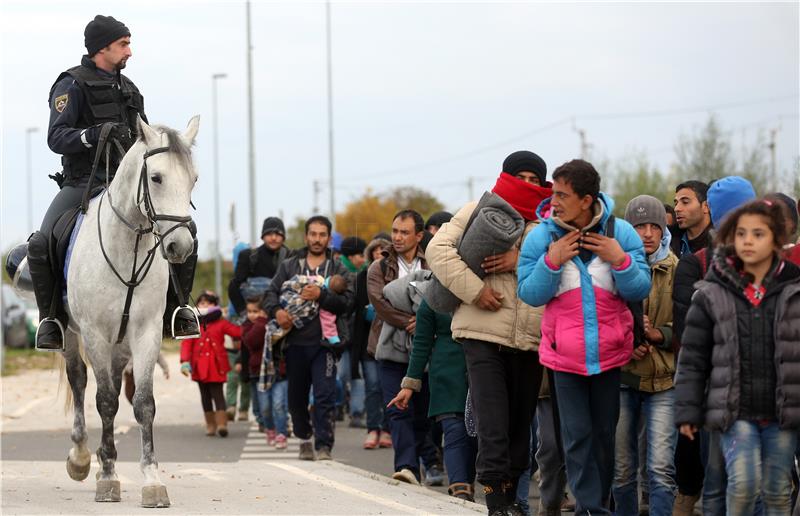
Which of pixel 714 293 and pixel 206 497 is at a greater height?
pixel 714 293

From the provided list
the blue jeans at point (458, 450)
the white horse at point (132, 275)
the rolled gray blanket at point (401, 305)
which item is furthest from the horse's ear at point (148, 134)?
the blue jeans at point (458, 450)

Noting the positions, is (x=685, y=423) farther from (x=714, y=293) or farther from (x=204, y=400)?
(x=204, y=400)

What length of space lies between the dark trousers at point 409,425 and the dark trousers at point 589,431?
3765 mm

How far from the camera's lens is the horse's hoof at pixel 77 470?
11312 millimetres

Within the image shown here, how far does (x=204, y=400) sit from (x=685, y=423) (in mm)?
11581

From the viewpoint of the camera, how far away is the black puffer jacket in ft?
23.6

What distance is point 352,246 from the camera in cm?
1980

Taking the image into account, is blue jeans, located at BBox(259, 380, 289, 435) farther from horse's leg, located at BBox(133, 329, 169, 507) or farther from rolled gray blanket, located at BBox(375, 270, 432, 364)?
horse's leg, located at BBox(133, 329, 169, 507)

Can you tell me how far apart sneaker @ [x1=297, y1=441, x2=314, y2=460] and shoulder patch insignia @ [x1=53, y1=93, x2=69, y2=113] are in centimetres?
465

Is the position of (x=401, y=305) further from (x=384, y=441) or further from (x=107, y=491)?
(x=384, y=441)

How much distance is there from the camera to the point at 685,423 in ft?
24.3

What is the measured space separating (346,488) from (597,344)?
375 centimetres

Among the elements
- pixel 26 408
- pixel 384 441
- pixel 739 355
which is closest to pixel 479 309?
pixel 739 355

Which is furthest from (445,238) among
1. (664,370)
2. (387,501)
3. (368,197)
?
(368,197)
